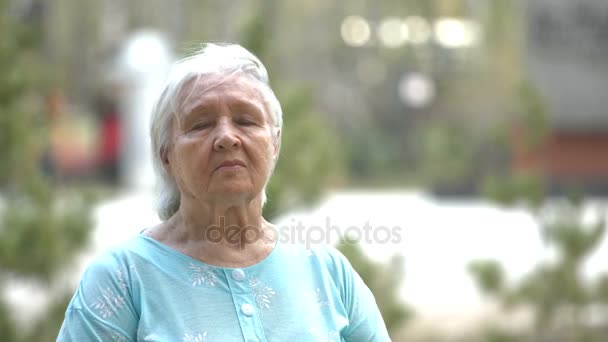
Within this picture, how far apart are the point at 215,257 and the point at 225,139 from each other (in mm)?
191

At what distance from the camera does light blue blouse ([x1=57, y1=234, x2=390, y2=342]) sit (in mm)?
1339

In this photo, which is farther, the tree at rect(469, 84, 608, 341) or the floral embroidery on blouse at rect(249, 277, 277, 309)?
the tree at rect(469, 84, 608, 341)

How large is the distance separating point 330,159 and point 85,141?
13.0 m

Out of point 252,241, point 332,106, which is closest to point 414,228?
point 332,106

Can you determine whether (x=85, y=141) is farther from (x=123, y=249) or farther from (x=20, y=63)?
(x=123, y=249)

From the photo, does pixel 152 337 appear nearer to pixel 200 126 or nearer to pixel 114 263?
pixel 114 263

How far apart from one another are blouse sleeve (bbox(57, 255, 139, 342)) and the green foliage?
297 centimetres

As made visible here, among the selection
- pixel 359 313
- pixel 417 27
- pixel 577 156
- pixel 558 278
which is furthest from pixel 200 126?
pixel 577 156

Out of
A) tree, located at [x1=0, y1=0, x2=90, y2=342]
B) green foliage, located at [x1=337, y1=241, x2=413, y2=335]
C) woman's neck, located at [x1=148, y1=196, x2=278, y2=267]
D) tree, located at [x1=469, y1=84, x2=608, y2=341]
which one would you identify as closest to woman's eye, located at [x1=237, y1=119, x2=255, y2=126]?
woman's neck, located at [x1=148, y1=196, x2=278, y2=267]

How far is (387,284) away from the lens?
180 inches

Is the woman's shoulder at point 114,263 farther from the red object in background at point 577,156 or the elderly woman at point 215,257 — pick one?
the red object in background at point 577,156

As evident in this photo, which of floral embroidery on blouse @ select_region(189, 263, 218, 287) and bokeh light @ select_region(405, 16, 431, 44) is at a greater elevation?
floral embroidery on blouse @ select_region(189, 263, 218, 287)

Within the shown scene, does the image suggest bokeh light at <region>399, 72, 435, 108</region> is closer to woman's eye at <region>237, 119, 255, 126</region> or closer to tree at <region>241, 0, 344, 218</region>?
tree at <region>241, 0, 344, 218</region>

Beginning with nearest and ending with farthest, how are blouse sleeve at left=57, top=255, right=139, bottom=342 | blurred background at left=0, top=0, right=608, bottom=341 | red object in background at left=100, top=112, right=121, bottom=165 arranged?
1. blouse sleeve at left=57, top=255, right=139, bottom=342
2. blurred background at left=0, top=0, right=608, bottom=341
3. red object in background at left=100, top=112, right=121, bottom=165
